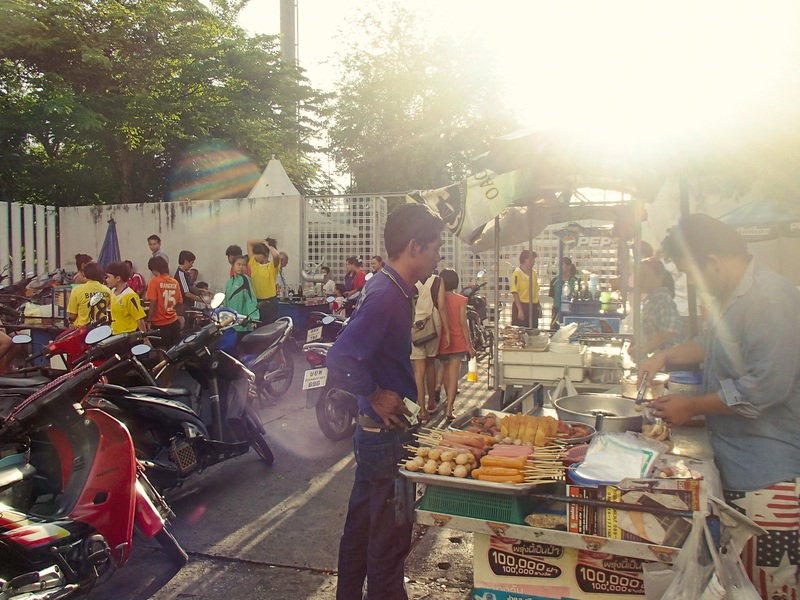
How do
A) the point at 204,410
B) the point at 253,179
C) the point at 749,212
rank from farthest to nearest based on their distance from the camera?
the point at 253,179 < the point at 749,212 < the point at 204,410

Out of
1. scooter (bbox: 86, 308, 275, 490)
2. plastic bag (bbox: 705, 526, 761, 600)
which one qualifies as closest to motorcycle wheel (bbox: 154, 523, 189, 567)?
scooter (bbox: 86, 308, 275, 490)

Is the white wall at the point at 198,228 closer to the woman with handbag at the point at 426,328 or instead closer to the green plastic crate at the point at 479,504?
the woman with handbag at the point at 426,328

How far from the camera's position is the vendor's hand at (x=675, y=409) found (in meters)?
2.39

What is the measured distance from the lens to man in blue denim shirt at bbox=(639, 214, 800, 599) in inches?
87.9

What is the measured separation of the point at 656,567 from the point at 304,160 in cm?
2732

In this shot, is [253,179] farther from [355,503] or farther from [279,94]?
[355,503]

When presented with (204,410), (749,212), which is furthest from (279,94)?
(204,410)

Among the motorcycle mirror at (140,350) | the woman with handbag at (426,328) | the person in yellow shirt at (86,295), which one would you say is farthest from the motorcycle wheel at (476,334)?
the motorcycle mirror at (140,350)

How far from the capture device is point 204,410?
4.74 meters

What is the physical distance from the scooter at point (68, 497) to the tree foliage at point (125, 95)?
17325mm

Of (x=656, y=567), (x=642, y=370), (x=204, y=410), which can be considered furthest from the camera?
(x=204, y=410)

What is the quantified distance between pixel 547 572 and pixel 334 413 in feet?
12.5

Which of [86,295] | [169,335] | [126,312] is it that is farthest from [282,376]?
[86,295]

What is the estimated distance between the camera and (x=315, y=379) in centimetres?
573
